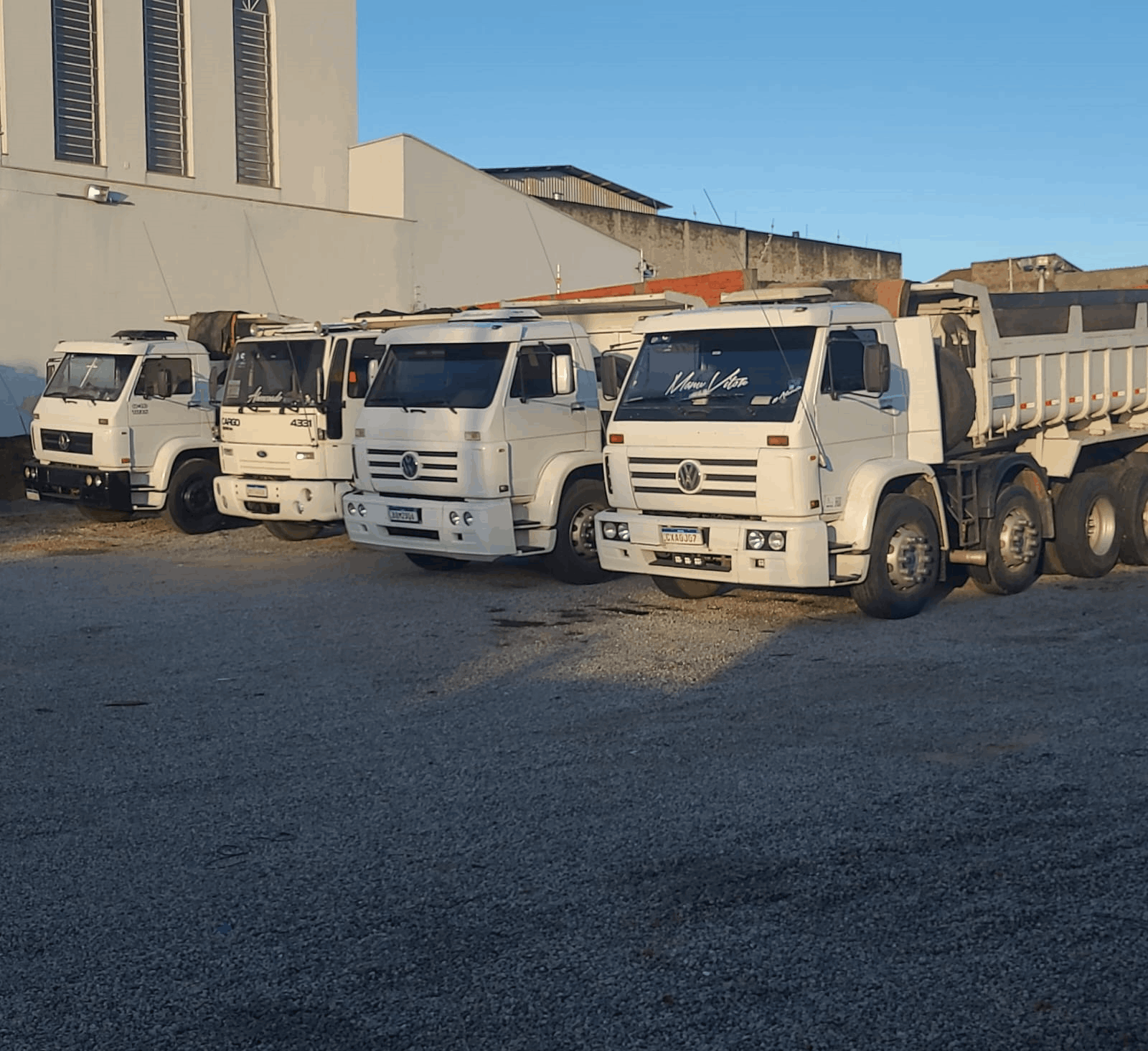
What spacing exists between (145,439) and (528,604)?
726 centimetres

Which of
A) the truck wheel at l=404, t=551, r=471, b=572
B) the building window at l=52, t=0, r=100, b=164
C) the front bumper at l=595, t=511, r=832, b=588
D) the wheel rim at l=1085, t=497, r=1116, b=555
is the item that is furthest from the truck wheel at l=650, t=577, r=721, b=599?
the building window at l=52, t=0, r=100, b=164

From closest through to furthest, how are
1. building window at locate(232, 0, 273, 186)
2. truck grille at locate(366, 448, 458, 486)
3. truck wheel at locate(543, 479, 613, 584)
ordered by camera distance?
truck grille at locate(366, 448, 458, 486)
truck wheel at locate(543, 479, 613, 584)
building window at locate(232, 0, 273, 186)

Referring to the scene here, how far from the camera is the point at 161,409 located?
1814 cm

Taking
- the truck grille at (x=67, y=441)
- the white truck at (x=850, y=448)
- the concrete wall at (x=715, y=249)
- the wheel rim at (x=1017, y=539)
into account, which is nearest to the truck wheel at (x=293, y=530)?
the truck grille at (x=67, y=441)

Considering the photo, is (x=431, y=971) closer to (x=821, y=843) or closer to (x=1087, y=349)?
(x=821, y=843)

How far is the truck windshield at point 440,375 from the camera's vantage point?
43.9 ft

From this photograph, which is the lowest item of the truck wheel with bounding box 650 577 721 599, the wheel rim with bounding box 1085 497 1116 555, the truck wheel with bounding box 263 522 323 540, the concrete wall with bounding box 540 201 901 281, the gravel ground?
the gravel ground

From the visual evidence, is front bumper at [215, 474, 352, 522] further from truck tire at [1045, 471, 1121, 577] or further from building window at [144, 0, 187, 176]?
building window at [144, 0, 187, 176]

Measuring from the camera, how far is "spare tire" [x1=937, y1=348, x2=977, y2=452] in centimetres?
1188

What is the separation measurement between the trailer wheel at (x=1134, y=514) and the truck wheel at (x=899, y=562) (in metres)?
3.36

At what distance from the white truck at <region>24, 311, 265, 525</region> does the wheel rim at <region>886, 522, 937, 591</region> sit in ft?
32.6

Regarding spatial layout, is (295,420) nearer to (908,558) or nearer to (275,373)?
(275,373)

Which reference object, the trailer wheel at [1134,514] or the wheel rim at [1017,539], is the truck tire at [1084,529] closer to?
the trailer wheel at [1134,514]

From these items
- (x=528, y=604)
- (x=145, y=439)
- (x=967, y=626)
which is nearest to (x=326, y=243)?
(x=145, y=439)
